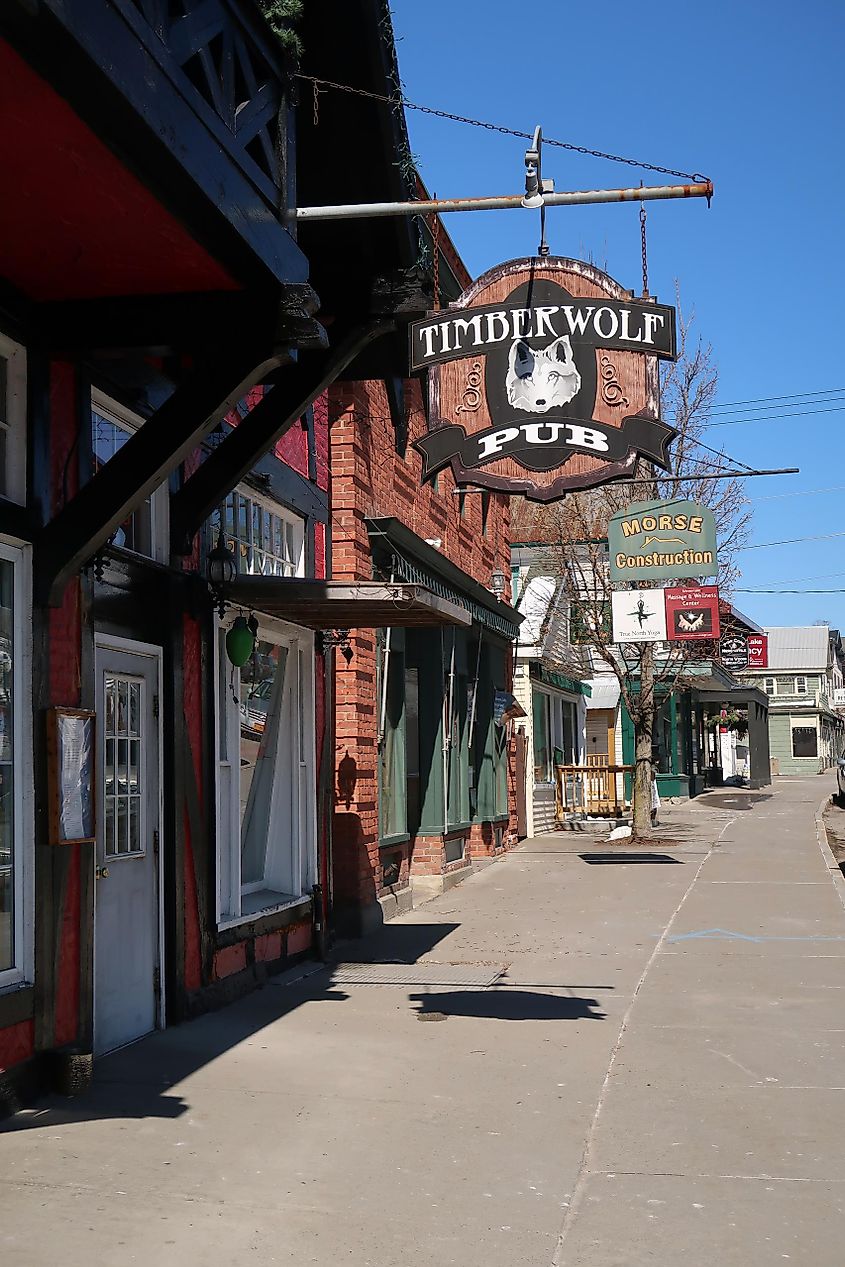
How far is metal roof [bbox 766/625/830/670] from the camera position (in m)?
73.9

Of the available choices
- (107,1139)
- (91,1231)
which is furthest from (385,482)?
(91,1231)

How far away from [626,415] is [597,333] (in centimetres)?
55

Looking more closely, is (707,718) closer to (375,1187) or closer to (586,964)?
(586,964)

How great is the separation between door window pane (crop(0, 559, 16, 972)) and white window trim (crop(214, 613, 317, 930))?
2439mm

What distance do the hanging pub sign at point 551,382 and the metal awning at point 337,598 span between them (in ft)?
2.87

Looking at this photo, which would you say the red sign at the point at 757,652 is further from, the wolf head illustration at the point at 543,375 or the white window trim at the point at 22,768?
the white window trim at the point at 22,768

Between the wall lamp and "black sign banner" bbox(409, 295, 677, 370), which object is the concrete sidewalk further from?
"black sign banner" bbox(409, 295, 677, 370)

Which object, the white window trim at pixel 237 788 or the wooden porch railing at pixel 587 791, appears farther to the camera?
the wooden porch railing at pixel 587 791

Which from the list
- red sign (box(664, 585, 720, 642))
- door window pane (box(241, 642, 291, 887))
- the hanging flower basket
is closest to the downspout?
red sign (box(664, 585, 720, 642))

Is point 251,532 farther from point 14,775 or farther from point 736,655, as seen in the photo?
point 736,655

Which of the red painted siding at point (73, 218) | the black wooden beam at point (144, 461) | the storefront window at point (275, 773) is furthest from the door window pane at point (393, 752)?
the red painted siding at point (73, 218)

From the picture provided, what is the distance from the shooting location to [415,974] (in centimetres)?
1000

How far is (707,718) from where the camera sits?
1982 inches

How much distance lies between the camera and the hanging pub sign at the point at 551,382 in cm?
826
